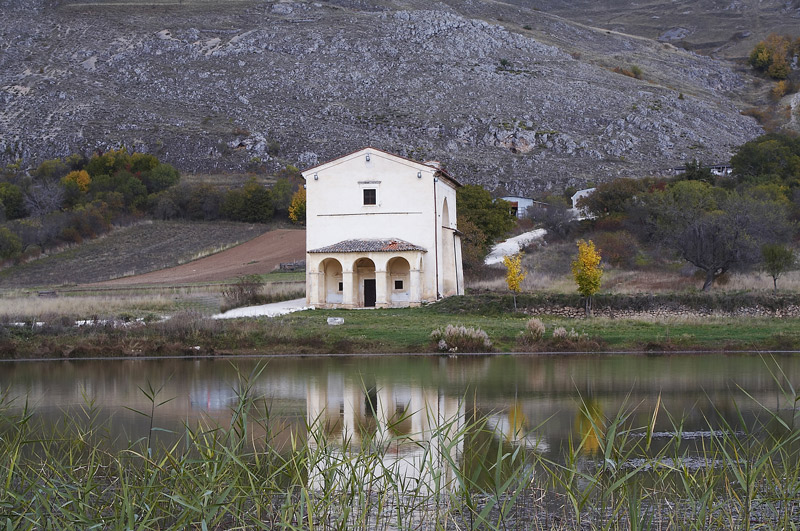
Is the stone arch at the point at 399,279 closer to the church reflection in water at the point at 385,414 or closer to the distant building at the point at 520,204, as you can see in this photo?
Result: the church reflection in water at the point at 385,414

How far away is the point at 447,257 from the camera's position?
41812 millimetres

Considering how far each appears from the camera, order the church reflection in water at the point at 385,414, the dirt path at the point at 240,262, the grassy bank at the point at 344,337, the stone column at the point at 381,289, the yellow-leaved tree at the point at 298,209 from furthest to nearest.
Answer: the yellow-leaved tree at the point at 298,209
the dirt path at the point at 240,262
the stone column at the point at 381,289
the grassy bank at the point at 344,337
the church reflection in water at the point at 385,414

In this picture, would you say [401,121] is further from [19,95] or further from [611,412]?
[611,412]

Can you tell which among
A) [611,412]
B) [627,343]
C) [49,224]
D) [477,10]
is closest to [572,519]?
[611,412]

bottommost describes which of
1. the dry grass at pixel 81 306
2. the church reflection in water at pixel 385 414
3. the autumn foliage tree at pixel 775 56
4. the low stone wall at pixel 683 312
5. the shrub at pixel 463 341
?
the church reflection in water at pixel 385 414

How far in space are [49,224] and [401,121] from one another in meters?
40.2

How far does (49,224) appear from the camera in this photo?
66562 millimetres

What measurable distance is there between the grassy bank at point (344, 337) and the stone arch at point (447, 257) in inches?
498

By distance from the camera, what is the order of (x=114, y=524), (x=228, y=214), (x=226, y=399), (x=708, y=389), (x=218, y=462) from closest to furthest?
(x=114, y=524) < (x=218, y=462) < (x=226, y=399) < (x=708, y=389) < (x=228, y=214)

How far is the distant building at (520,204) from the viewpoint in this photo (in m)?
76.4

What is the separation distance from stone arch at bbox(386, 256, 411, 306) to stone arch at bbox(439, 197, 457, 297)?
2.21 metres

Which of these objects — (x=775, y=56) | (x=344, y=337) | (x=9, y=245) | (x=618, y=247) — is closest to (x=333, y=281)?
(x=344, y=337)

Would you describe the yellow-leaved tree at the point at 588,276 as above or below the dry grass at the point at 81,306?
above

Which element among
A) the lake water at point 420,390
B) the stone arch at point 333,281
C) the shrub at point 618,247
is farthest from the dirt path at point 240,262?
the lake water at point 420,390
